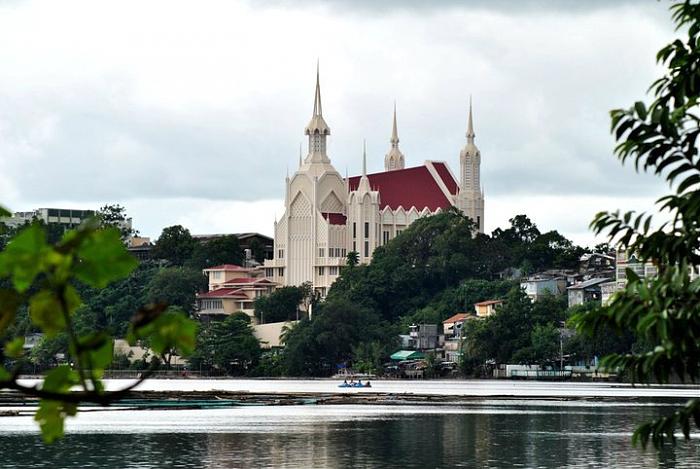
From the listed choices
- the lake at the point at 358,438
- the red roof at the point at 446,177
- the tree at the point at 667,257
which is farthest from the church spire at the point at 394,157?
the tree at the point at 667,257

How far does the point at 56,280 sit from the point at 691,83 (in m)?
6.50

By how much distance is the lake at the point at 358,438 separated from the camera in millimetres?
46719

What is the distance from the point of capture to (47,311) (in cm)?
494

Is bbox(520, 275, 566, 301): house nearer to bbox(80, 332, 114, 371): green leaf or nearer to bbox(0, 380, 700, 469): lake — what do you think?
bbox(0, 380, 700, 469): lake

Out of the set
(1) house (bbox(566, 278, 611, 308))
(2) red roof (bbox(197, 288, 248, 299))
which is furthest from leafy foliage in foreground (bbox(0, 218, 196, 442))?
(2) red roof (bbox(197, 288, 248, 299))

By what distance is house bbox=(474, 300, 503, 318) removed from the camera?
13300 centimetres

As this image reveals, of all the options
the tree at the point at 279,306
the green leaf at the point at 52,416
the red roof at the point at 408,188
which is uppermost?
the red roof at the point at 408,188

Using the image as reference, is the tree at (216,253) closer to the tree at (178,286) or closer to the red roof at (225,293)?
the tree at (178,286)

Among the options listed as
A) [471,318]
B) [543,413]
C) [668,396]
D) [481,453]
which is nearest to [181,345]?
[481,453]

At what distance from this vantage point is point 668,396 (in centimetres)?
→ 9856

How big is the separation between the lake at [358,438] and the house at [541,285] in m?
51.4

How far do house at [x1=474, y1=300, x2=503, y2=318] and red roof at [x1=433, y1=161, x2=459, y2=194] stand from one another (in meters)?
29.8

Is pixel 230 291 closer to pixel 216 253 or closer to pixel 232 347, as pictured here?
pixel 216 253

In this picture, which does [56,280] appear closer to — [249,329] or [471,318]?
[471,318]
